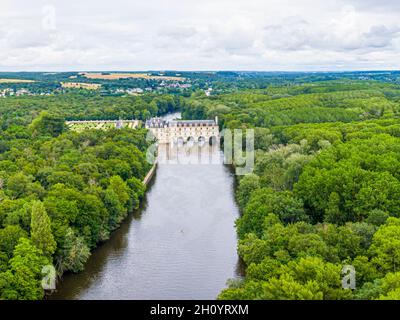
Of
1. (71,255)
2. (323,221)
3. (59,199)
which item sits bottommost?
(71,255)

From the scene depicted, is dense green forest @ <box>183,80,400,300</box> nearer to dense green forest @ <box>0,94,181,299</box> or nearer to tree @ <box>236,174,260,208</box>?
tree @ <box>236,174,260,208</box>

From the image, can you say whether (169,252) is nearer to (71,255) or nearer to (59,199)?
(71,255)

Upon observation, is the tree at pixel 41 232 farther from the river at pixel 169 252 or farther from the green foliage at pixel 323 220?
the green foliage at pixel 323 220

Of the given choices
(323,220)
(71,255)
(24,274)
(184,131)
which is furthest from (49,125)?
(323,220)

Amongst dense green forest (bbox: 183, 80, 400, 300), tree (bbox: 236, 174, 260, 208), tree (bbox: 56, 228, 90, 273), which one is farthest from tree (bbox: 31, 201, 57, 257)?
tree (bbox: 236, 174, 260, 208)
